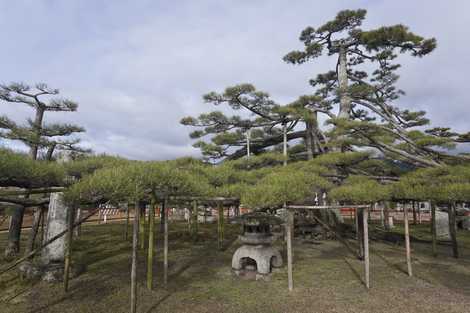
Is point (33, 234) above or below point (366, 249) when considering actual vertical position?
below

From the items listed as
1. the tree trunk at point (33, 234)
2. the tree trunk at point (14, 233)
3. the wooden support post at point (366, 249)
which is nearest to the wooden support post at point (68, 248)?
the tree trunk at point (33, 234)

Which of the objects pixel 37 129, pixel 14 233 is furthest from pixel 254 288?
pixel 37 129

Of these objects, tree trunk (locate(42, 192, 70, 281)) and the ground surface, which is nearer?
the ground surface

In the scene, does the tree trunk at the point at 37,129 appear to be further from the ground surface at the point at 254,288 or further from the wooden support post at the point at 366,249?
the wooden support post at the point at 366,249

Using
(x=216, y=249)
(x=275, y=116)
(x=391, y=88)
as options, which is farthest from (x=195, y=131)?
(x=391, y=88)

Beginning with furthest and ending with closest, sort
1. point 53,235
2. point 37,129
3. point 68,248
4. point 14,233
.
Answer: point 37,129
point 14,233
point 53,235
point 68,248

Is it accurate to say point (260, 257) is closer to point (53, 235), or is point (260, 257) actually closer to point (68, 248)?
point (68, 248)

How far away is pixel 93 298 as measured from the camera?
17.7 feet

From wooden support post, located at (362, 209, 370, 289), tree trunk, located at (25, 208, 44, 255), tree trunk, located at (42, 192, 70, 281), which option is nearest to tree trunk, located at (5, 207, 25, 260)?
tree trunk, located at (25, 208, 44, 255)

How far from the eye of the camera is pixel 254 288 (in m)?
6.15

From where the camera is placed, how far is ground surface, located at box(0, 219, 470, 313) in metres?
5.06

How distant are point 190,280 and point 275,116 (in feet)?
26.6

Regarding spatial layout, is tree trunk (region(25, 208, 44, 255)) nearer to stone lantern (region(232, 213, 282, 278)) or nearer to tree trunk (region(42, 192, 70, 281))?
tree trunk (region(42, 192, 70, 281))

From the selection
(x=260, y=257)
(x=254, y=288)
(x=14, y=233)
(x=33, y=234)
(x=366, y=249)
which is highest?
(x=366, y=249)
